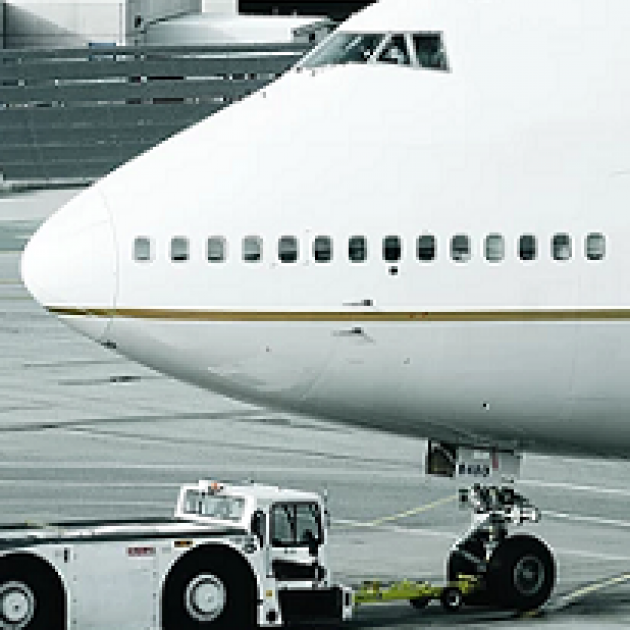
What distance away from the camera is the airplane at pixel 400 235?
87.3ft

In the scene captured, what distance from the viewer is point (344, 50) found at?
27750mm

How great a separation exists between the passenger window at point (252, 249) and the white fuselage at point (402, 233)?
6 centimetres

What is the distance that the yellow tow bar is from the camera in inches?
1137

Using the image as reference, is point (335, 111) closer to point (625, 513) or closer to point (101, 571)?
point (101, 571)

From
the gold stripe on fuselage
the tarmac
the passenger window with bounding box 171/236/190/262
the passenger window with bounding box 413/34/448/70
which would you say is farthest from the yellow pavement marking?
the passenger window with bounding box 413/34/448/70

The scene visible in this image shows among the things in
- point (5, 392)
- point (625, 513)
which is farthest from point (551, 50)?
point (5, 392)

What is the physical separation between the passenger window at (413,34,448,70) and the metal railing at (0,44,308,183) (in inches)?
2756

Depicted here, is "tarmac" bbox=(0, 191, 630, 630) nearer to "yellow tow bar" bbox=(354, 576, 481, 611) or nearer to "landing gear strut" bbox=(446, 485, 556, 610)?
"yellow tow bar" bbox=(354, 576, 481, 611)

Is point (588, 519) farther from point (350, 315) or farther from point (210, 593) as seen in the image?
point (350, 315)

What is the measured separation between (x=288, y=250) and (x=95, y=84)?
74.3 metres

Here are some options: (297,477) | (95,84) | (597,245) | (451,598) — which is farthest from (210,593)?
(95,84)

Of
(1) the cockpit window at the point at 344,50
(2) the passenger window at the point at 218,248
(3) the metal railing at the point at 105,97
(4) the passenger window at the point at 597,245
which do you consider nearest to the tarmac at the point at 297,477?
(4) the passenger window at the point at 597,245

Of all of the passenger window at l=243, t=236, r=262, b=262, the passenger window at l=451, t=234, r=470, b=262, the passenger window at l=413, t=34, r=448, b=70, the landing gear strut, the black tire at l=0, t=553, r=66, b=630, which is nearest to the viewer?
the passenger window at l=243, t=236, r=262, b=262

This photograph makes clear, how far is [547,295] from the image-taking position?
26672 millimetres
